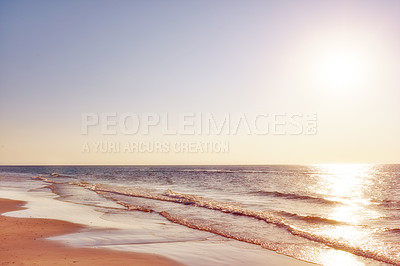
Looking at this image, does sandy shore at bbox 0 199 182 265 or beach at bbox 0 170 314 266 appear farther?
beach at bbox 0 170 314 266

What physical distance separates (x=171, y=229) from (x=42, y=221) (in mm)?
6485

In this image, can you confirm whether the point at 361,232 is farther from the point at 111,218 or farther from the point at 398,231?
the point at 111,218

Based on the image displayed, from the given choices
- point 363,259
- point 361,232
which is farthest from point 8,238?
point 361,232

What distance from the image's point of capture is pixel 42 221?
16.1 metres

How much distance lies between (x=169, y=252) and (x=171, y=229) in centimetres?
451

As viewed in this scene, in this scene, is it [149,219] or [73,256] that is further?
[149,219]

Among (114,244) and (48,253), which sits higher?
(48,253)

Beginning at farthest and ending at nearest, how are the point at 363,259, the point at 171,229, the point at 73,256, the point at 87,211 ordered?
1. the point at 87,211
2. the point at 171,229
3. the point at 363,259
4. the point at 73,256

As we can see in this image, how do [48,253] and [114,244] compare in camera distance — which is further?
[114,244]

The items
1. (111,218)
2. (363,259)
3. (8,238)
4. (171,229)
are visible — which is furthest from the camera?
(111,218)

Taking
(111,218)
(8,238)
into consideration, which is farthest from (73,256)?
(111,218)

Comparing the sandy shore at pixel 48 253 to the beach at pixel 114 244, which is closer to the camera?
the sandy shore at pixel 48 253

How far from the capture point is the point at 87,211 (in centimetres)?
2055

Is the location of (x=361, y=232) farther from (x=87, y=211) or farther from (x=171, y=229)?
(x=87, y=211)
